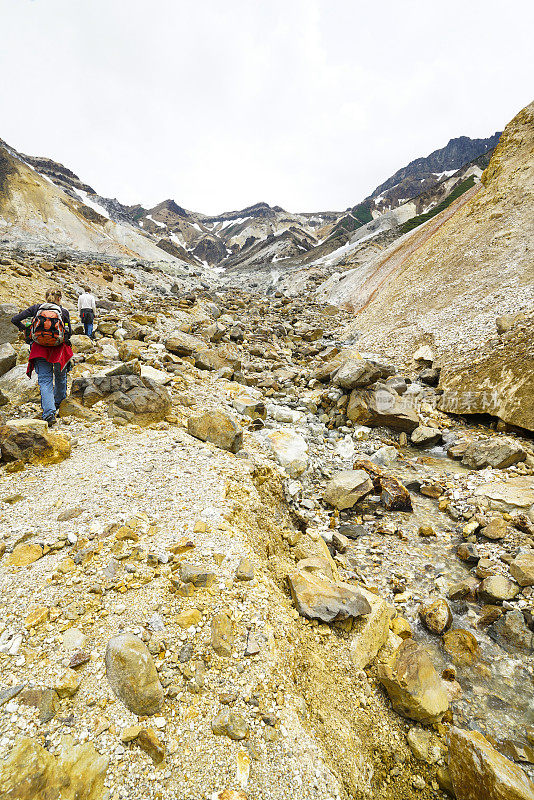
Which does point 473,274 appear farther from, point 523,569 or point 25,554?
point 25,554

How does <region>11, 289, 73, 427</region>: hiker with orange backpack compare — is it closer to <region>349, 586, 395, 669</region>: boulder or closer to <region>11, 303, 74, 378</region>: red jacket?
<region>11, 303, 74, 378</region>: red jacket

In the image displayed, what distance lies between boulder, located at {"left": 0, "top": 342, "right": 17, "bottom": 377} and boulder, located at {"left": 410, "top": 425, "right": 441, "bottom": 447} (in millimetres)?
9639

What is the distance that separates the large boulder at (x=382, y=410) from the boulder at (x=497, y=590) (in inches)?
191

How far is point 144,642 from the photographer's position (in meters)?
2.78

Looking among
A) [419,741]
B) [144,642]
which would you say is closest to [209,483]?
[144,642]

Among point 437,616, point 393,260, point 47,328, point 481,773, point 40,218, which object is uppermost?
point 40,218

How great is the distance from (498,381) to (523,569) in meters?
6.18

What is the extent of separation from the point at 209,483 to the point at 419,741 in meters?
3.55

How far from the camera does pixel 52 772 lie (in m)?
2.01

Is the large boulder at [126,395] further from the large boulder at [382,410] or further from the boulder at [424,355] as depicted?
the boulder at [424,355]

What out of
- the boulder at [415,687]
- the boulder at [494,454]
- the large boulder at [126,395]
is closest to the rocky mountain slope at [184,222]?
the large boulder at [126,395]

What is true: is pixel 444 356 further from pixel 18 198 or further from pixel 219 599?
pixel 18 198

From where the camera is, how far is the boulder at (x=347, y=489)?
6.76 m

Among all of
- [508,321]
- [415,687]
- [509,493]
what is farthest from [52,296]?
[508,321]
